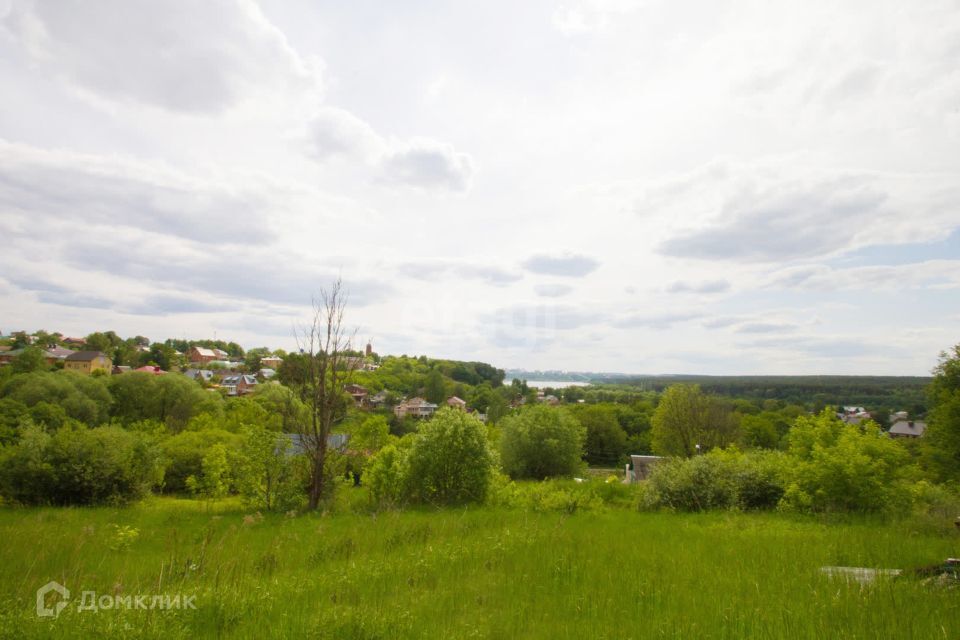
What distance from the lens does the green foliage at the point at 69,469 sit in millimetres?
13922

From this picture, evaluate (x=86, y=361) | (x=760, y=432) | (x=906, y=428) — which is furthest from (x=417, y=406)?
(x=906, y=428)

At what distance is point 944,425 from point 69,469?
36932 millimetres

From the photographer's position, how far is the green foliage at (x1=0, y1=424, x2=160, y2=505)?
13922 mm

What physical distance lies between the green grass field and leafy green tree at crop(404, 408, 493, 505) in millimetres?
4914

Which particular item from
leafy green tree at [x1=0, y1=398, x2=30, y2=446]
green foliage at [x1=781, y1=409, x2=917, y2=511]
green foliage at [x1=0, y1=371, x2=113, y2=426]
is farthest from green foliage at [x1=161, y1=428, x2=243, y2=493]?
green foliage at [x1=0, y1=371, x2=113, y2=426]

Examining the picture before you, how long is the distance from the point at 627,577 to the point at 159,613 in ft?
17.2

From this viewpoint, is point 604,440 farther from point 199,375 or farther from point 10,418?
point 199,375

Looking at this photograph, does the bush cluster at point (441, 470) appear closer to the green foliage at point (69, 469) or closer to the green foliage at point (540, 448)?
the green foliage at point (69, 469)

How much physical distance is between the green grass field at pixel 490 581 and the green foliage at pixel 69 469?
13.8 ft

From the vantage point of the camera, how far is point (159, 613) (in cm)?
430

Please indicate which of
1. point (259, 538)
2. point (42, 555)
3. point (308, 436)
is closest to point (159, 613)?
point (42, 555)

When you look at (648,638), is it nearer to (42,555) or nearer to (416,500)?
(42,555)

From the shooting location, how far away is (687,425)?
4197 centimetres

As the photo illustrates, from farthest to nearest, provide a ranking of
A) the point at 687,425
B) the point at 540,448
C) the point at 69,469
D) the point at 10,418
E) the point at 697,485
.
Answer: the point at 687,425
the point at 540,448
the point at 10,418
the point at 697,485
the point at 69,469
